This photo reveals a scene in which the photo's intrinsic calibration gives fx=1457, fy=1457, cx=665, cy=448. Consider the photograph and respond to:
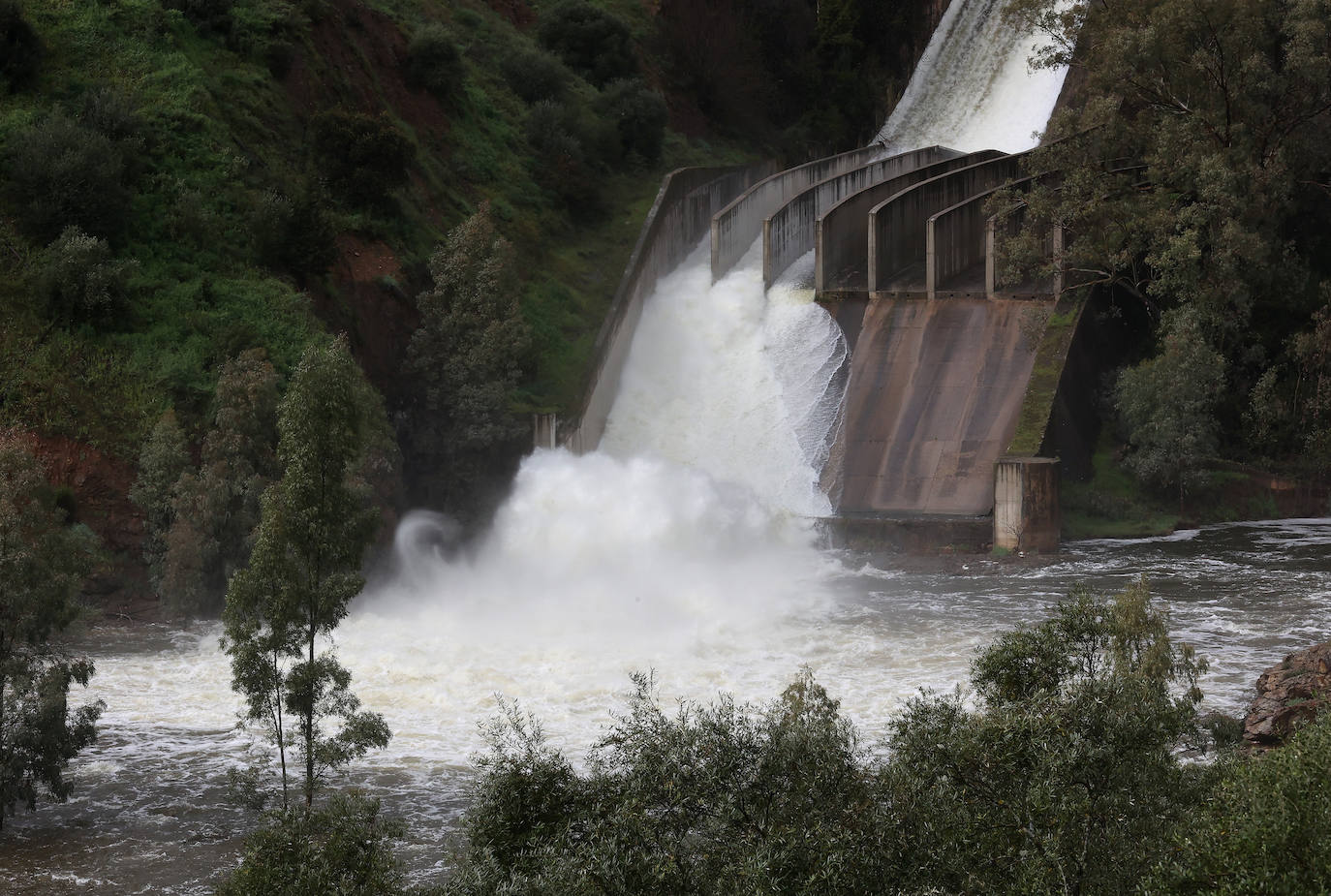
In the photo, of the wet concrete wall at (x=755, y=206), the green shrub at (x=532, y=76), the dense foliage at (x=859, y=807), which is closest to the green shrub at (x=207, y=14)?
the green shrub at (x=532, y=76)

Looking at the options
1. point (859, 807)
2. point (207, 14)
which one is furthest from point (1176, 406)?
point (207, 14)

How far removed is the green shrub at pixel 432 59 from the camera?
1540 inches

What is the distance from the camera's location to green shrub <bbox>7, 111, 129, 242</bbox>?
27.9 metres

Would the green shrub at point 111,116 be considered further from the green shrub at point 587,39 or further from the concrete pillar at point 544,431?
the green shrub at point 587,39

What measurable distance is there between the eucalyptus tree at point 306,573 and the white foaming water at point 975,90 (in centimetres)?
3429

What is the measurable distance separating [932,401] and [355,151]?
14289 millimetres

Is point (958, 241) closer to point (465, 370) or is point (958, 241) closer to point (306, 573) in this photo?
point (465, 370)

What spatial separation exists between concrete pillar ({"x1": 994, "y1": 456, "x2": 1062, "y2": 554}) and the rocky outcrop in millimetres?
9249

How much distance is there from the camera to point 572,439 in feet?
106

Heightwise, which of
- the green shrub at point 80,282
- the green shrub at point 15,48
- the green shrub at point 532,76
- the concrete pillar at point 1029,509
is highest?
the green shrub at point 532,76

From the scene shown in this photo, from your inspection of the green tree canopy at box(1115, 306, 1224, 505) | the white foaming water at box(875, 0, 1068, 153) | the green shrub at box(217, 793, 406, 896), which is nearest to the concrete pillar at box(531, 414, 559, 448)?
the green tree canopy at box(1115, 306, 1224, 505)

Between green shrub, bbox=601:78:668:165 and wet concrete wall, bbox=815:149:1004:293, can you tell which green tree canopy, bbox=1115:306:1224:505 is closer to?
wet concrete wall, bbox=815:149:1004:293

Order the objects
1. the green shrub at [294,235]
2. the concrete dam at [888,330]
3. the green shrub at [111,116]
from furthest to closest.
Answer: the concrete dam at [888,330] → the green shrub at [294,235] → the green shrub at [111,116]

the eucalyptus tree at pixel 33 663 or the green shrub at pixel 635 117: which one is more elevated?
the green shrub at pixel 635 117
